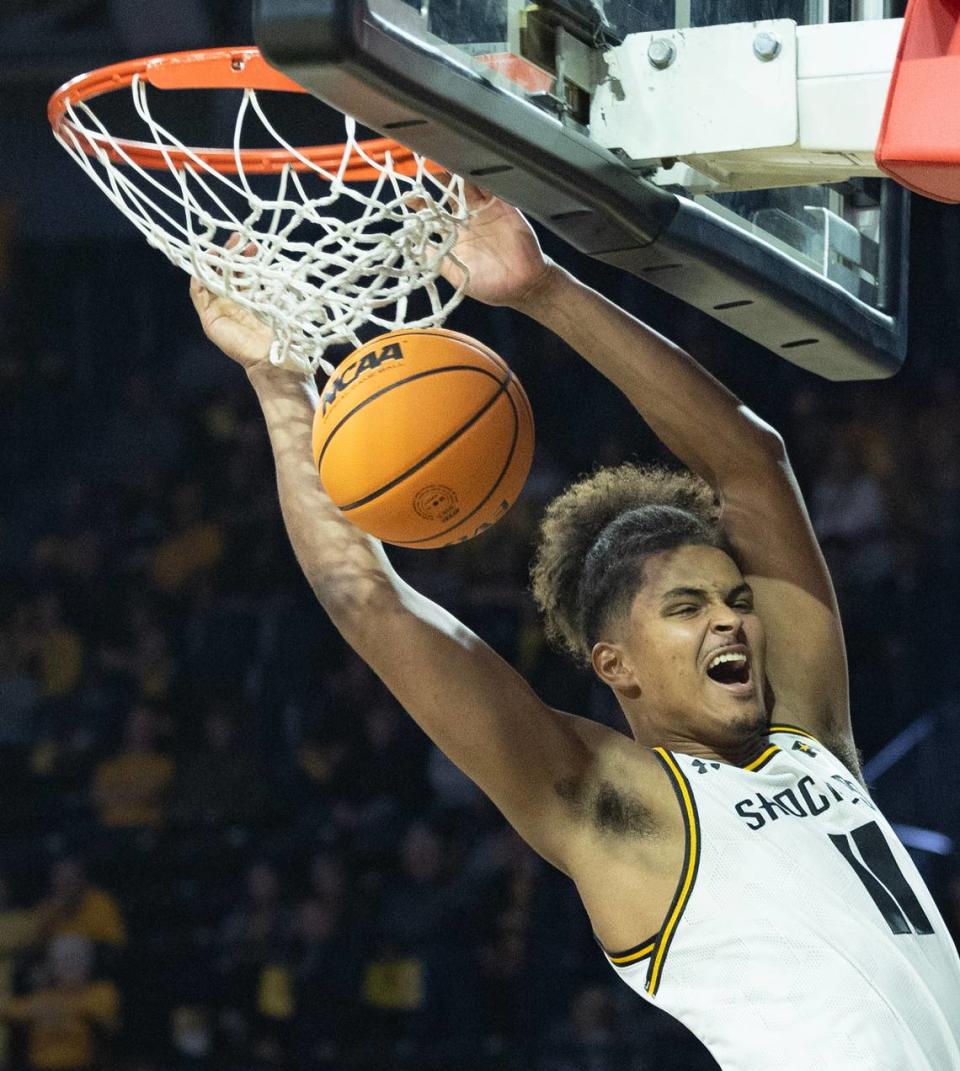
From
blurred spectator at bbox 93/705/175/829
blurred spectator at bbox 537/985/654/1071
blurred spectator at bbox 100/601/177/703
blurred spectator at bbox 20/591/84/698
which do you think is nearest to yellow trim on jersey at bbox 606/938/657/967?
blurred spectator at bbox 537/985/654/1071

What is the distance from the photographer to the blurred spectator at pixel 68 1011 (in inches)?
218

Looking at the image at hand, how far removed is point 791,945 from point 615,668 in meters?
0.57

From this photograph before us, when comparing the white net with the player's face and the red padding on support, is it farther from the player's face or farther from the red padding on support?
the red padding on support

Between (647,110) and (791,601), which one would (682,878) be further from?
(647,110)

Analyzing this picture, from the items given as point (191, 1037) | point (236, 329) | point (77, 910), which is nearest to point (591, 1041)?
point (191, 1037)

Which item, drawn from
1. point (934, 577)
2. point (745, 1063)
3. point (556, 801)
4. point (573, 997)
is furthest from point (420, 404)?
point (934, 577)

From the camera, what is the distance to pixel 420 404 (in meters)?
2.46

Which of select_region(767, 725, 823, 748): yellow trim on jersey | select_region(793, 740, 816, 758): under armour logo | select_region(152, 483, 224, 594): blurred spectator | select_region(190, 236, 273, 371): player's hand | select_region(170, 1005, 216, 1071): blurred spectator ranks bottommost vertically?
select_region(170, 1005, 216, 1071): blurred spectator

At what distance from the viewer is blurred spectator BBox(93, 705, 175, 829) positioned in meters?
6.03

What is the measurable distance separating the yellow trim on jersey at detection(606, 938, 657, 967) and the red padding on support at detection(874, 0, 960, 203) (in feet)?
3.61

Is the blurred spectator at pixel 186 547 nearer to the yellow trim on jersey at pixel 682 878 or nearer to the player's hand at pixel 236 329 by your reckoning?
the player's hand at pixel 236 329

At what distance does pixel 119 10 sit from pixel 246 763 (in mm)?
3160

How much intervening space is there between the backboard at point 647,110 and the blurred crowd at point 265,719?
3.32 meters

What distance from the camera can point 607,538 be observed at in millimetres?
2861
